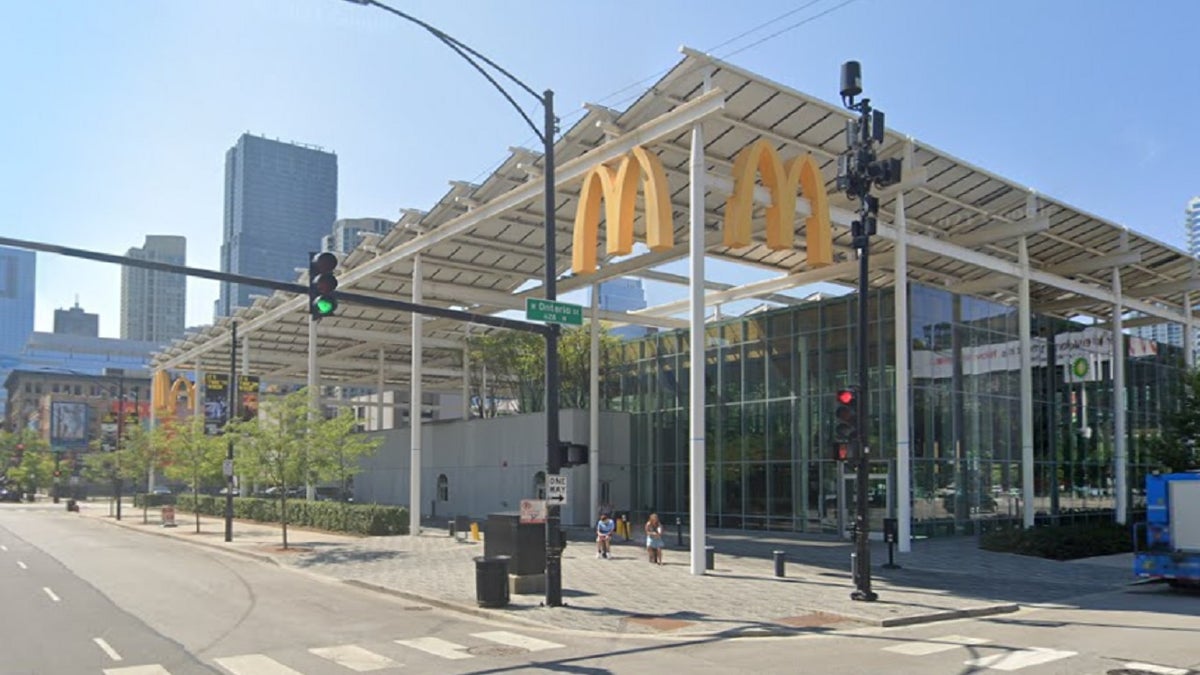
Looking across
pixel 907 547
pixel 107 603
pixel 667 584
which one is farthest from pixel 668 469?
pixel 107 603

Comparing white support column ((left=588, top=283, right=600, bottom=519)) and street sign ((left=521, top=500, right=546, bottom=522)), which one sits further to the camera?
white support column ((left=588, top=283, right=600, bottom=519))

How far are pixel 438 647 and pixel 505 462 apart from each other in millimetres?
33081

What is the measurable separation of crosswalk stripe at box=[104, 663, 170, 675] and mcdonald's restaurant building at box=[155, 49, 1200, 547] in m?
14.1

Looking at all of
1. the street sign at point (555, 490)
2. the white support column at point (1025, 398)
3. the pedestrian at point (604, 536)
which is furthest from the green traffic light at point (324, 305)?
the white support column at point (1025, 398)

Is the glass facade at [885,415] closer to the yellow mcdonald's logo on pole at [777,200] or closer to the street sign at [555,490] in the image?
the yellow mcdonald's logo on pole at [777,200]

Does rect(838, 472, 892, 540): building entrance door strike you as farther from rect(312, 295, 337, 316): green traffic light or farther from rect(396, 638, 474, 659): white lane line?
rect(312, 295, 337, 316): green traffic light

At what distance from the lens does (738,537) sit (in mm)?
35844

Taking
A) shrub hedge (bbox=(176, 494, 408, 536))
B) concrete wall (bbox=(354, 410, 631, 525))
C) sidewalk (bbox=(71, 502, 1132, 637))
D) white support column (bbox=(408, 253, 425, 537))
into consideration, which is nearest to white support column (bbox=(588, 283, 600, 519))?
concrete wall (bbox=(354, 410, 631, 525))

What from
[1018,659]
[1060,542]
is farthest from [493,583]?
[1060,542]

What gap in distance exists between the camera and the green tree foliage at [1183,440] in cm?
3647

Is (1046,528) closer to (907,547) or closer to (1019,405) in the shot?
(907,547)

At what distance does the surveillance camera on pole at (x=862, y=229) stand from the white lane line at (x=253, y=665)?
10852 mm

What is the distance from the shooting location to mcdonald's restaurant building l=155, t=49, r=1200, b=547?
26.4 m

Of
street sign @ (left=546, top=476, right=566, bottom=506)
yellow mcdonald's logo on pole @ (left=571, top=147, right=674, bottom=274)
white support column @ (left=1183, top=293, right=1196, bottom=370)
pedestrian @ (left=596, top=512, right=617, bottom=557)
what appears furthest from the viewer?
white support column @ (left=1183, top=293, right=1196, bottom=370)
